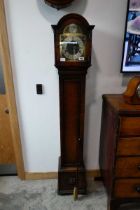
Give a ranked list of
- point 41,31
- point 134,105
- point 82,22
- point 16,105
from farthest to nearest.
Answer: point 16,105 < point 41,31 < point 134,105 < point 82,22

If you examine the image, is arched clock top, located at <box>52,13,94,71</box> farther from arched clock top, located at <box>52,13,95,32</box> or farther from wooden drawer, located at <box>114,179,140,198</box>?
wooden drawer, located at <box>114,179,140,198</box>

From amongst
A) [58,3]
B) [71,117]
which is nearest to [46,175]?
[71,117]

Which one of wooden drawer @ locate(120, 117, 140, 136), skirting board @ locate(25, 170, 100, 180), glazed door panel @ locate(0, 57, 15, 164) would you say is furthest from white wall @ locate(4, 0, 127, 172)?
wooden drawer @ locate(120, 117, 140, 136)

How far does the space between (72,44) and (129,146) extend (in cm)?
86

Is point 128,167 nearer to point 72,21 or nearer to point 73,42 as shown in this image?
point 73,42

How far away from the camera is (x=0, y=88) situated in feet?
5.63

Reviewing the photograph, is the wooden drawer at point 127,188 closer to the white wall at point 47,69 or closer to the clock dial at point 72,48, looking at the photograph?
the white wall at point 47,69

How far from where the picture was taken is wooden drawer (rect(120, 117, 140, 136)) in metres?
1.29

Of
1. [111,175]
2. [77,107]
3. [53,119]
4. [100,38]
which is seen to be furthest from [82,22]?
[111,175]

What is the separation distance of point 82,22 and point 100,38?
34 cm

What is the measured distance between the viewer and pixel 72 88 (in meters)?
1.47

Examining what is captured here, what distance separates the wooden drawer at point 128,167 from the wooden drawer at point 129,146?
0.05 metres

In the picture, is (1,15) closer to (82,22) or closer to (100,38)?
(82,22)

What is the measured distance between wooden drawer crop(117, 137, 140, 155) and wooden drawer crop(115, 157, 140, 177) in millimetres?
55
